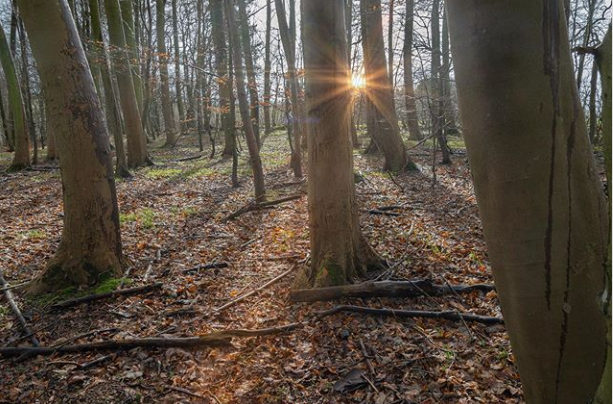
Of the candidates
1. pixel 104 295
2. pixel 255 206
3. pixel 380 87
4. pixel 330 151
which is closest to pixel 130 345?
pixel 104 295

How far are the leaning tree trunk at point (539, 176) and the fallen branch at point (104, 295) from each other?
444cm

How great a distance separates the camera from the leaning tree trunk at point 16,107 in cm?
1278

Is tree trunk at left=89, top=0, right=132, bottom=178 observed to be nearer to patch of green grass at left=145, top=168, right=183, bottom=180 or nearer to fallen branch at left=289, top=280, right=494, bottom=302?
patch of green grass at left=145, top=168, right=183, bottom=180

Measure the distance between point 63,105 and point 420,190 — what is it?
7.08 m

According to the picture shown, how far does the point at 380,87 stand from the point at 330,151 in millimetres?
7786

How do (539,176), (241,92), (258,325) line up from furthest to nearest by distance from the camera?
(241,92)
(258,325)
(539,176)

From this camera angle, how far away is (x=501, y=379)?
2.96m

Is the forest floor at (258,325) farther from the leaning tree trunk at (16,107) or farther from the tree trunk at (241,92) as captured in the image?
the leaning tree trunk at (16,107)

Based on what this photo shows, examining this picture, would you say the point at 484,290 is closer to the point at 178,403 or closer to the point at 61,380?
the point at 178,403

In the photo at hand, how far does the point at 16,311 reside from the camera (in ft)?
13.7

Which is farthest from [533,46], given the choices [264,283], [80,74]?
[80,74]

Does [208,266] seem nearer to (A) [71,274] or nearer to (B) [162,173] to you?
(A) [71,274]

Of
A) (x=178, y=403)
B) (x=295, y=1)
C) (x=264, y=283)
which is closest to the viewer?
(x=178, y=403)

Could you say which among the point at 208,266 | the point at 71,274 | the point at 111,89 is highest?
the point at 111,89
